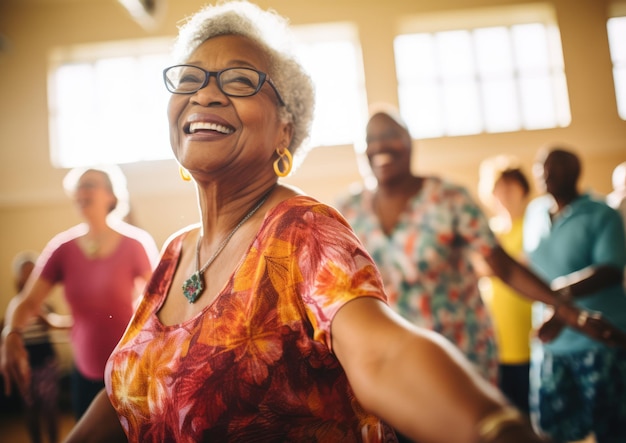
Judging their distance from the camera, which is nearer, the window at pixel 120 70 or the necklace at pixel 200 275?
the necklace at pixel 200 275

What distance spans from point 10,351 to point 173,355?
861 mm

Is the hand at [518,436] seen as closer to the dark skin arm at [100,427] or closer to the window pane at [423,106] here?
the dark skin arm at [100,427]

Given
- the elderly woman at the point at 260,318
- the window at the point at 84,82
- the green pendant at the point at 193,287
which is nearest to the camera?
the elderly woman at the point at 260,318

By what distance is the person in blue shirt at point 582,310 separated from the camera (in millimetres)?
2238

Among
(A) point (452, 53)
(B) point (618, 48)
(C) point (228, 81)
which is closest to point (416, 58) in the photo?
(A) point (452, 53)

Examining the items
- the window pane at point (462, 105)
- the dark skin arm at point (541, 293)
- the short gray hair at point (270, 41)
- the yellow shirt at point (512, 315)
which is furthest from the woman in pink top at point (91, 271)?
the window pane at point (462, 105)

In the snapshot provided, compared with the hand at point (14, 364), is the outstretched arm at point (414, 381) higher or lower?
higher

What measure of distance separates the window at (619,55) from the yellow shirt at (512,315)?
4.59 meters

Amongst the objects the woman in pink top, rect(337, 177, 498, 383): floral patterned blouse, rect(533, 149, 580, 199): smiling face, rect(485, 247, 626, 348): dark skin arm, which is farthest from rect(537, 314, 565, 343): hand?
the woman in pink top

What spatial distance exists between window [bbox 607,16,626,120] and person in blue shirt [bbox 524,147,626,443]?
206 inches

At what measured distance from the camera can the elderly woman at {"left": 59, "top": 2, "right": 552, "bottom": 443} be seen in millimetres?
561

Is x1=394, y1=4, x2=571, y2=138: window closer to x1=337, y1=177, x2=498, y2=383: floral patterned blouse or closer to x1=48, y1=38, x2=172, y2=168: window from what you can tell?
x1=48, y1=38, x2=172, y2=168: window

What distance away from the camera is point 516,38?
23.1 ft

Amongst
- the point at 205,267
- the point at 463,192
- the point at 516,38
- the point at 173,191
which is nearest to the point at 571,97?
the point at 516,38
